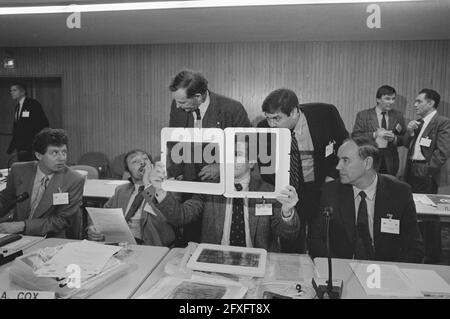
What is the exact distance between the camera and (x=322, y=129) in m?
2.52

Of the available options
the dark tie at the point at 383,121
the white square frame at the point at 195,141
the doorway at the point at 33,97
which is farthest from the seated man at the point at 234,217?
the doorway at the point at 33,97

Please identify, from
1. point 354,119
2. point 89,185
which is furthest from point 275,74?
point 89,185

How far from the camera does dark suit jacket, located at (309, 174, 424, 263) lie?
7.11 feet

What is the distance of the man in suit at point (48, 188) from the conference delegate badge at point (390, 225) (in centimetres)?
203

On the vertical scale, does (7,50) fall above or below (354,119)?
above

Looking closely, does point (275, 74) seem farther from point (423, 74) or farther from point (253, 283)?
point (253, 283)

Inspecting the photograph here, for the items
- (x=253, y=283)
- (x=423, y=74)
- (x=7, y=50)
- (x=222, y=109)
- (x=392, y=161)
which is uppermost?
(x=7, y=50)

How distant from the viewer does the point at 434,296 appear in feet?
4.57

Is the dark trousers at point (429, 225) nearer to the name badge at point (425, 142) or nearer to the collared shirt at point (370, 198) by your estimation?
the name badge at point (425, 142)

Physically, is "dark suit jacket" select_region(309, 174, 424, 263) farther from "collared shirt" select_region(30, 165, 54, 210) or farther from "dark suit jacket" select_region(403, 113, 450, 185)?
"collared shirt" select_region(30, 165, 54, 210)

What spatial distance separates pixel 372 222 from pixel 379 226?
0.05m

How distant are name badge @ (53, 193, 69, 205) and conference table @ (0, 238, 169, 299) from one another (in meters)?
0.47

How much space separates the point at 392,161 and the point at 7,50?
10.4 ft

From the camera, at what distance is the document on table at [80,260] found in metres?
1.44
